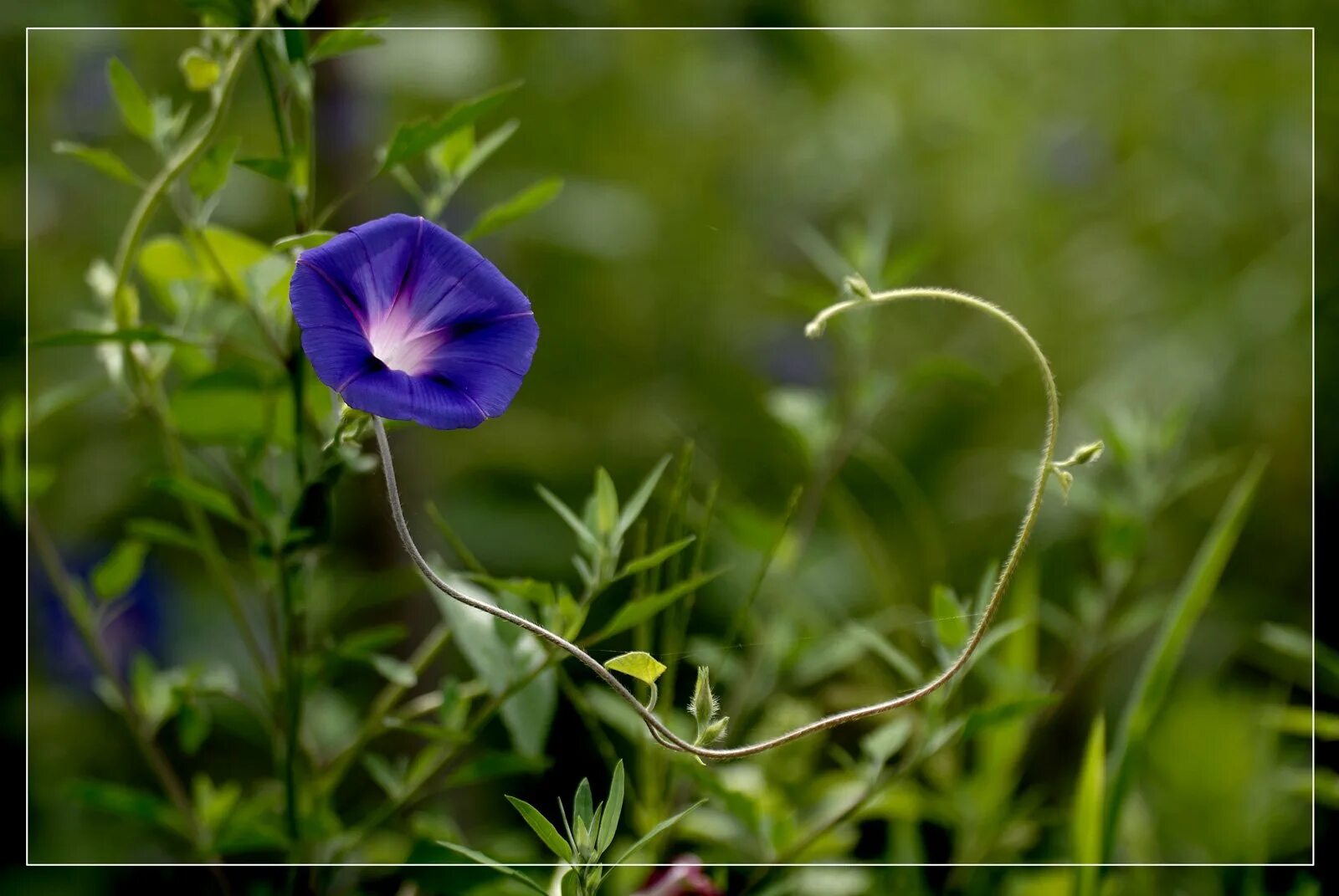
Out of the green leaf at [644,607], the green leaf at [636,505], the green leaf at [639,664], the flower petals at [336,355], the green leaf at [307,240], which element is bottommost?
the green leaf at [644,607]

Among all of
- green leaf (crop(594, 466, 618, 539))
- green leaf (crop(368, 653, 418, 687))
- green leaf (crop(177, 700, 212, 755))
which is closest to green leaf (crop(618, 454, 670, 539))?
green leaf (crop(594, 466, 618, 539))

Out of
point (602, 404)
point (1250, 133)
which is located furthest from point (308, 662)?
point (1250, 133)

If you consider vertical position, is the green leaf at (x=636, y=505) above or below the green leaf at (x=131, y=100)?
below

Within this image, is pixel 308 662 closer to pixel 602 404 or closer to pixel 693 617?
pixel 693 617

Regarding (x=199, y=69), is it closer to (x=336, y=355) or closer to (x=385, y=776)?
(x=336, y=355)

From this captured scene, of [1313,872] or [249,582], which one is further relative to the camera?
[249,582]

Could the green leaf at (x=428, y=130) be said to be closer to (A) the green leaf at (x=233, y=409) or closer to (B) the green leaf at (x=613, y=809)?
(A) the green leaf at (x=233, y=409)

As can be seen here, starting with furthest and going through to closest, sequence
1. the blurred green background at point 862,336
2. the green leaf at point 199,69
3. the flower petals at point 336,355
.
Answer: the blurred green background at point 862,336, the green leaf at point 199,69, the flower petals at point 336,355

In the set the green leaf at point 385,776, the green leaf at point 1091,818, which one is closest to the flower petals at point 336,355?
the green leaf at point 385,776
